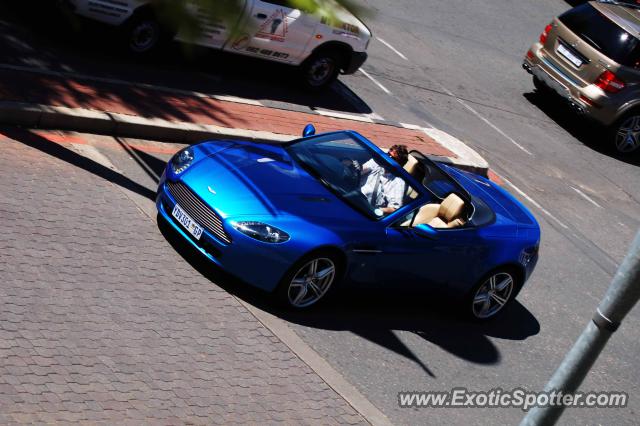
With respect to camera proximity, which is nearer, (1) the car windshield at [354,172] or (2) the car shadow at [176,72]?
(1) the car windshield at [354,172]

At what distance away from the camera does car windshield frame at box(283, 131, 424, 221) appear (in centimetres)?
852

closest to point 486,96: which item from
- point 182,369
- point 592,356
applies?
point 182,369

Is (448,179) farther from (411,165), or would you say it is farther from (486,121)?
(486,121)

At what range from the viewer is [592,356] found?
4.19m

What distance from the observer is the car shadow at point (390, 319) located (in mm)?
8250

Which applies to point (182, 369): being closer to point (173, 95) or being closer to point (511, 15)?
point (173, 95)

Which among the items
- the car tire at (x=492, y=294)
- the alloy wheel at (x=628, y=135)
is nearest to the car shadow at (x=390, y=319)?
the car tire at (x=492, y=294)

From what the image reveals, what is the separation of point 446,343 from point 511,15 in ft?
52.4

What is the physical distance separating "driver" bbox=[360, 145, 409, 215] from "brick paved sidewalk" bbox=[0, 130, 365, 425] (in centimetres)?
162

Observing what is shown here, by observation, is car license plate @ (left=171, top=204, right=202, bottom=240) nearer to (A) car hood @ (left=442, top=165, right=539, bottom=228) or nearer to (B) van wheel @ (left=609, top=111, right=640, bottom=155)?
(A) car hood @ (left=442, top=165, right=539, bottom=228)

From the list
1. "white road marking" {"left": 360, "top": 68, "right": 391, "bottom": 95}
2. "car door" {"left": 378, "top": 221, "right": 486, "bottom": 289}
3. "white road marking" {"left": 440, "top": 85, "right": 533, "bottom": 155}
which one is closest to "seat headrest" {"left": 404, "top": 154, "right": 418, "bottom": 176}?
"car door" {"left": 378, "top": 221, "right": 486, "bottom": 289}

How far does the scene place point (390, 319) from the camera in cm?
884

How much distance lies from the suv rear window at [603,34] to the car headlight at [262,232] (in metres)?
10.6

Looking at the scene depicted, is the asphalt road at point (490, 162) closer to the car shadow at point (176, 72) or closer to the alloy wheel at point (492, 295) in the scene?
the car shadow at point (176, 72)
